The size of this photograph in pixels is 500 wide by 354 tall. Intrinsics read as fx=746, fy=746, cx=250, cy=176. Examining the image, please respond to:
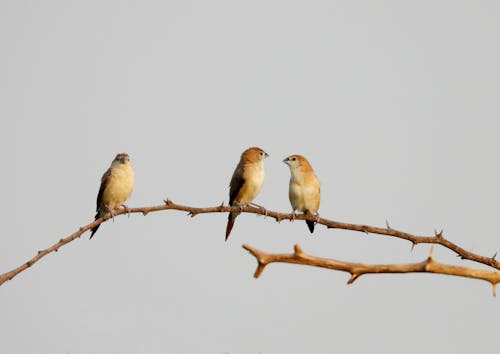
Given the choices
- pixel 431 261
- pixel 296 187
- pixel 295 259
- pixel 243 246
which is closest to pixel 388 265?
pixel 431 261

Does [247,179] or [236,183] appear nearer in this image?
[247,179]

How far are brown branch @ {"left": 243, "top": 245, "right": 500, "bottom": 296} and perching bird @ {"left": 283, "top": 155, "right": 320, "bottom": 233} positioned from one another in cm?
464

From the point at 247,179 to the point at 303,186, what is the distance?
31.7 inches

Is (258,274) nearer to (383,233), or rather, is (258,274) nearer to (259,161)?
(383,233)

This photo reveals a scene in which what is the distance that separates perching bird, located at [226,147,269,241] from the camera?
10461mm

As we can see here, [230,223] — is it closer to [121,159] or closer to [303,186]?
[303,186]

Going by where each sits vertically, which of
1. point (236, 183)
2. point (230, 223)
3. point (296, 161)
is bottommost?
point (230, 223)

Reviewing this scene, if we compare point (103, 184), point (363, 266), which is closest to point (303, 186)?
point (103, 184)

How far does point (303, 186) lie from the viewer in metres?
10.6

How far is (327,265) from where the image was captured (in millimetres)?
5223

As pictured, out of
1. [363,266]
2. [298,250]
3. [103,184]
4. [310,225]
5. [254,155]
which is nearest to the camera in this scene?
[298,250]

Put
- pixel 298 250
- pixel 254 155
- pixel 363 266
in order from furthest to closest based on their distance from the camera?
pixel 254 155 → pixel 363 266 → pixel 298 250

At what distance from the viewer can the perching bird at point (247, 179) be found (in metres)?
10.5

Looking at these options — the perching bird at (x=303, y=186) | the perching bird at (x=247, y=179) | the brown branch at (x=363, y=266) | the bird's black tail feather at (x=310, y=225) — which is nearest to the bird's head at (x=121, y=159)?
the perching bird at (x=247, y=179)
